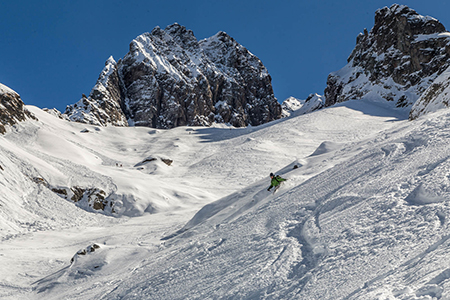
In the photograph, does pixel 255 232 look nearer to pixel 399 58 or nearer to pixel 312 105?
pixel 399 58

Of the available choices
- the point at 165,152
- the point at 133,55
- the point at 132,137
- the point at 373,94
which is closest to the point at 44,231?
the point at 165,152

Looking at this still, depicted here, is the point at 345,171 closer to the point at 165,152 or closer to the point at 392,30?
the point at 165,152

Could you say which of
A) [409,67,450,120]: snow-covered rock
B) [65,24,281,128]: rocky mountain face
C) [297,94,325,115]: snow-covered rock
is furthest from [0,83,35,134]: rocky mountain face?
[297,94,325,115]: snow-covered rock

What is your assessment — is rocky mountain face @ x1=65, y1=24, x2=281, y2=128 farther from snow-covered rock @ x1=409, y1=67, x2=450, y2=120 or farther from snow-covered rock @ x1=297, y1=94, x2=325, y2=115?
snow-covered rock @ x1=409, y1=67, x2=450, y2=120

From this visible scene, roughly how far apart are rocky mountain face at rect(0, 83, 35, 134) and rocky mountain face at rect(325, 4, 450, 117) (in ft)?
194

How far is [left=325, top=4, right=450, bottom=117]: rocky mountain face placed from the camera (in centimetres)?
6930

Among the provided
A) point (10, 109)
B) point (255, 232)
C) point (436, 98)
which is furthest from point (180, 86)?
point (255, 232)

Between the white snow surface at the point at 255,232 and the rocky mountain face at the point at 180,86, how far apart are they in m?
65.0

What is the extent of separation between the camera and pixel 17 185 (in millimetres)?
25391

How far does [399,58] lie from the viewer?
76125 mm

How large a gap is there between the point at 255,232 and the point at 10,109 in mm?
46078

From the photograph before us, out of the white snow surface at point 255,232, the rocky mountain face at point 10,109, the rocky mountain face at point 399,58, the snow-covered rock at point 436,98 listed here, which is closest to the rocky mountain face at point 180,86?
the rocky mountain face at point 10,109

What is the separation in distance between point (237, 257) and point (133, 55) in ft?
420

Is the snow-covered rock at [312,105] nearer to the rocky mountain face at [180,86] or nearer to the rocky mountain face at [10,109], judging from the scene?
the rocky mountain face at [180,86]
